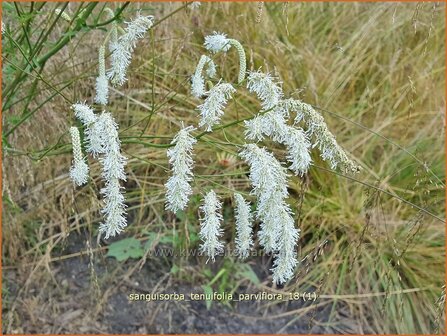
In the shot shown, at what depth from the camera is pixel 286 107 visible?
1.15m

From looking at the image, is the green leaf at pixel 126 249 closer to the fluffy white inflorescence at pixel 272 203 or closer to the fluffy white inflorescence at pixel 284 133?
the fluffy white inflorescence at pixel 272 203

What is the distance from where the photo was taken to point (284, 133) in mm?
1138

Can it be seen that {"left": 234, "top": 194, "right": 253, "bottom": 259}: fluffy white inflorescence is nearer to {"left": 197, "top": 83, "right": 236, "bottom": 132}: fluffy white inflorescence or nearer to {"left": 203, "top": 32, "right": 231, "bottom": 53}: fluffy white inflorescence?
{"left": 197, "top": 83, "right": 236, "bottom": 132}: fluffy white inflorescence

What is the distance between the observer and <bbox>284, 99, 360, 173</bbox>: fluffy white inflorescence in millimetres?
1157

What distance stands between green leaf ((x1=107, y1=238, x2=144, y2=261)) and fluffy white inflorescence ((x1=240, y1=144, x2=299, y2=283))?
109 cm

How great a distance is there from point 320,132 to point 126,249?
50.4 inches

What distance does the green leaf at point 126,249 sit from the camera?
224 cm

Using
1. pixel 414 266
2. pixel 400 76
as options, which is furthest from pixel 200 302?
pixel 400 76

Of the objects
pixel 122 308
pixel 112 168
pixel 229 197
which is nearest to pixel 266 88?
pixel 112 168

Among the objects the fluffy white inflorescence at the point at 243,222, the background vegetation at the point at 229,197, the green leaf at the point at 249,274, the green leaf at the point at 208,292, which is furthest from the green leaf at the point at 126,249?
the fluffy white inflorescence at the point at 243,222

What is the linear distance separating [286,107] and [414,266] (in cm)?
151

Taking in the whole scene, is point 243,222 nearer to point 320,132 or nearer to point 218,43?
point 320,132

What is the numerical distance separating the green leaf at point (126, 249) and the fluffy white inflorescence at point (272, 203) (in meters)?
1.09

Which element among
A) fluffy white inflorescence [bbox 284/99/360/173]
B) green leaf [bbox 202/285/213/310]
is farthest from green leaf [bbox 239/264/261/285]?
fluffy white inflorescence [bbox 284/99/360/173]
